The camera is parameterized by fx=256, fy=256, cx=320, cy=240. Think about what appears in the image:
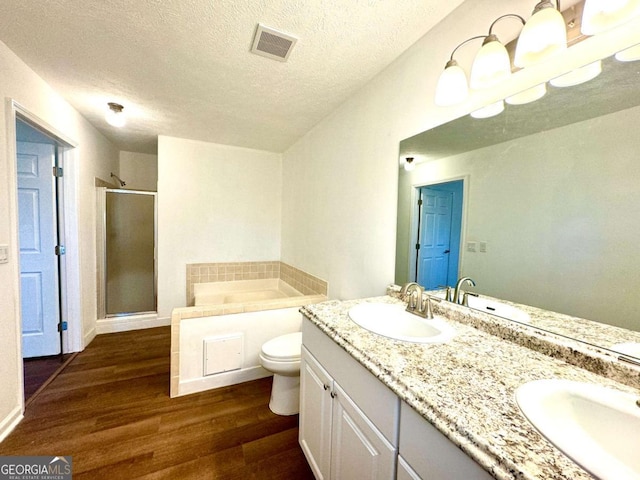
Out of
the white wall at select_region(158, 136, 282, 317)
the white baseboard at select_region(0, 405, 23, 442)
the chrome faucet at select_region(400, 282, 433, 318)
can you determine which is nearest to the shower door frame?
the white wall at select_region(158, 136, 282, 317)

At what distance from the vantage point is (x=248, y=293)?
3.28 metres

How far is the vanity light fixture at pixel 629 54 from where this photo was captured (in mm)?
746

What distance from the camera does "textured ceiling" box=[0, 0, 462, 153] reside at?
122 centimetres

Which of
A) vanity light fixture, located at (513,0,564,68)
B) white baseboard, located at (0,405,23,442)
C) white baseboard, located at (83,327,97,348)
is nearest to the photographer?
vanity light fixture, located at (513,0,564,68)

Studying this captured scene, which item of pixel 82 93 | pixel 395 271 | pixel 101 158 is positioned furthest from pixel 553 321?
pixel 101 158

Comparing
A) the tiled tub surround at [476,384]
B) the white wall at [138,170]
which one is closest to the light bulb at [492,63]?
the tiled tub surround at [476,384]

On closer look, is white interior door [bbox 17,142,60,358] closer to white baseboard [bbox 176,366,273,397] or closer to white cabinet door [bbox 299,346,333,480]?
white baseboard [bbox 176,366,273,397]

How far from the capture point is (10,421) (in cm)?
155

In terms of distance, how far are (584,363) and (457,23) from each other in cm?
149

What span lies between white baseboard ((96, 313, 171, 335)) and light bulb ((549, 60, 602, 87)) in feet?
12.7

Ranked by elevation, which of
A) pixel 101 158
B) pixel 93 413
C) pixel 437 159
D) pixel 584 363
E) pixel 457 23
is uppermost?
pixel 457 23

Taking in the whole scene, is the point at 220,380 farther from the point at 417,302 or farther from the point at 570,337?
the point at 570,337

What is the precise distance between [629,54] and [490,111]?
39cm

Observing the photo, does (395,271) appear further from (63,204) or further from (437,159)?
(63,204)
